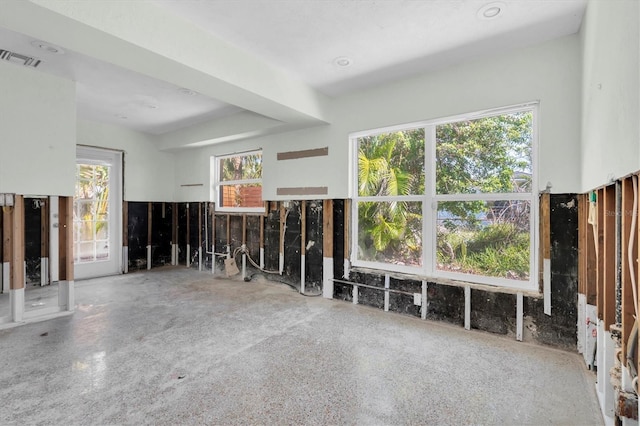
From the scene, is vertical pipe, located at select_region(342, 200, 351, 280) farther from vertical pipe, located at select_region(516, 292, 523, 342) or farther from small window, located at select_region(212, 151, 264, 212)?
vertical pipe, located at select_region(516, 292, 523, 342)

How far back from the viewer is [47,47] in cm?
285

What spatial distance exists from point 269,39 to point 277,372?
2815 millimetres

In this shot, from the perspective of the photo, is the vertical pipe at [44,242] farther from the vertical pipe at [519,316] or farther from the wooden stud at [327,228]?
the vertical pipe at [519,316]

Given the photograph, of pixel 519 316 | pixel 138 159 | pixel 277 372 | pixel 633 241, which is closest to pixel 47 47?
pixel 138 159

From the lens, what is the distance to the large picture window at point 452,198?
2.99 meters

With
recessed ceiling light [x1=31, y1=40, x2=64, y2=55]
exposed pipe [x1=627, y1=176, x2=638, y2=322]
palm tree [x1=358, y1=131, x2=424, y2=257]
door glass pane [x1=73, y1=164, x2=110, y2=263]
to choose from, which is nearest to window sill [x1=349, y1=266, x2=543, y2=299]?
palm tree [x1=358, y1=131, x2=424, y2=257]

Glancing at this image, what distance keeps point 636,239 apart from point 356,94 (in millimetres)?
3197

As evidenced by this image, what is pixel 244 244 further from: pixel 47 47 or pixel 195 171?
pixel 47 47

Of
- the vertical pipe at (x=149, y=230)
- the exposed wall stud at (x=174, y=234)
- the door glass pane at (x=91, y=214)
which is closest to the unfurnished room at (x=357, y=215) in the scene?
the door glass pane at (x=91, y=214)

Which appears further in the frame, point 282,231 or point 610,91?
point 282,231

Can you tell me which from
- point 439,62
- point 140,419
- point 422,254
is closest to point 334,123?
point 439,62

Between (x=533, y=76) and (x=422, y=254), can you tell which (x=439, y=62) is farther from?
(x=422, y=254)

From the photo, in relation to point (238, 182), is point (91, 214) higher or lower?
lower

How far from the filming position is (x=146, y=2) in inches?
88.7
